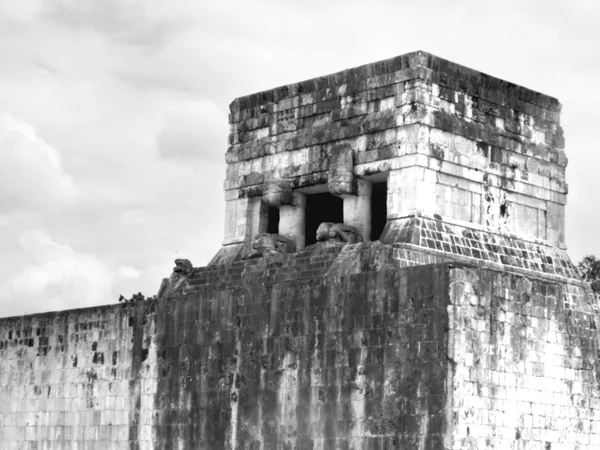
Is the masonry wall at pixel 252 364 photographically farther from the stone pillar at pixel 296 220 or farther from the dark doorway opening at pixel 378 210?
the dark doorway opening at pixel 378 210

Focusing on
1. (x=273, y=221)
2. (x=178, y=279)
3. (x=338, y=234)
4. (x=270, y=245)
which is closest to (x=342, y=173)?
(x=338, y=234)

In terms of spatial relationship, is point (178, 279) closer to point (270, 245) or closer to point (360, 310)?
point (270, 245)

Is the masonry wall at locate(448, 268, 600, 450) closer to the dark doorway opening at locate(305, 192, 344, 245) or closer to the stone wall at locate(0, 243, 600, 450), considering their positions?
the stone wall at locate(0, 243, 600, 450)

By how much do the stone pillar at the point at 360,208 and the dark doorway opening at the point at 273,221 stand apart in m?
2.25

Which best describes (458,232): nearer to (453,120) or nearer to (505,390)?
(453,120)

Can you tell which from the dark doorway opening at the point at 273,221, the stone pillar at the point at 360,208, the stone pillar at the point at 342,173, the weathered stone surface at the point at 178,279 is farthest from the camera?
the dark doorway opening at the point at 273,221

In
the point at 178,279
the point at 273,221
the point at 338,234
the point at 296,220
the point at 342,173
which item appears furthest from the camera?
the point at 273,221

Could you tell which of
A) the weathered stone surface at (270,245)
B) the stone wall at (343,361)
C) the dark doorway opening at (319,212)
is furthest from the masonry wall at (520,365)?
the dark doorway opening at (319,212)

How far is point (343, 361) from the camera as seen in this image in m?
22.5

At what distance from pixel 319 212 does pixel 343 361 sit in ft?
22.3

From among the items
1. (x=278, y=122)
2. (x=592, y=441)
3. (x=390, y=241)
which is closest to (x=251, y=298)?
(x=390, y=241)

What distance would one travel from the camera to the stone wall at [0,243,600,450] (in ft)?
69.9

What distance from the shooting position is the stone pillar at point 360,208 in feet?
84.4

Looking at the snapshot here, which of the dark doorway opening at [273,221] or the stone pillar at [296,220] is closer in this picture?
the stone pillar at [296,220]
